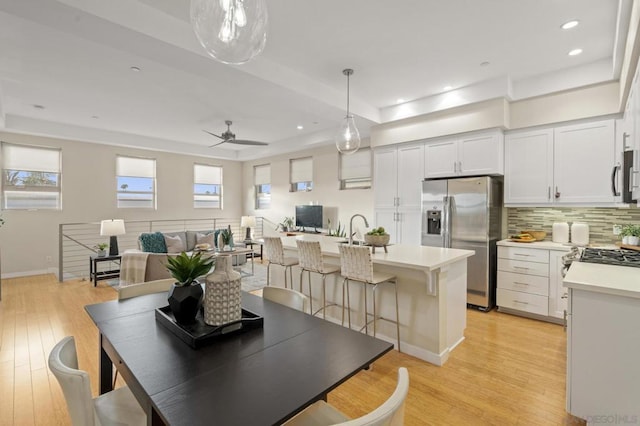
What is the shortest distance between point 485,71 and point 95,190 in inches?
298

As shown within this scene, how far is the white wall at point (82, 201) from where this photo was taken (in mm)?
5844

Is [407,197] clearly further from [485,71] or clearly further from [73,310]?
[73,310]

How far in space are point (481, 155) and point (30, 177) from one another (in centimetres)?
799

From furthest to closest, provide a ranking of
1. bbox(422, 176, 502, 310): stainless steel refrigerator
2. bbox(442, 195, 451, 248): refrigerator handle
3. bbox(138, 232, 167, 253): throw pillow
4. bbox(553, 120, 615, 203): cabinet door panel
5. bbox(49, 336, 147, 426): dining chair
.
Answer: bbox(138, 232, 167, 253): throw pillow < bbox(442, 195, 451, 248): refrigerator handle < bbox(422, 176, 502, 310): stainless steel refrigerator < bbox(553, 120, 615, 203): cabinet door panel < bbox(49, 336, 147, 426): dining chair

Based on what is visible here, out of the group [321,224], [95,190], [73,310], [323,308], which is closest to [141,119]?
[95,190]

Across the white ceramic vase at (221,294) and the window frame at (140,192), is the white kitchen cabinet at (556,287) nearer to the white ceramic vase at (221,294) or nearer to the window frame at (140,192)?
the white ceramic vase at (221,294)

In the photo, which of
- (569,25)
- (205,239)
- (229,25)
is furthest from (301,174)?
(229,25)

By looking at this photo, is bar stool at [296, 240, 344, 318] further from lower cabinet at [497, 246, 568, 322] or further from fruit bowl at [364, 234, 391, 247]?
lower cabinet at [497, 246, 568, 322]

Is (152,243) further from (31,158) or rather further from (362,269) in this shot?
(362,269)

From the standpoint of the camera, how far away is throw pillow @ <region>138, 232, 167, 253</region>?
5.67 metres

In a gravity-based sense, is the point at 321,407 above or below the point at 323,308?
above

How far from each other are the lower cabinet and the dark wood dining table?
335 centimetres

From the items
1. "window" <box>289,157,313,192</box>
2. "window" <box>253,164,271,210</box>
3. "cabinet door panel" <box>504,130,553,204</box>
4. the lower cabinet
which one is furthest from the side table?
"cabinet door panel" <box>504,130,553,204</box>

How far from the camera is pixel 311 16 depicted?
2674mm
